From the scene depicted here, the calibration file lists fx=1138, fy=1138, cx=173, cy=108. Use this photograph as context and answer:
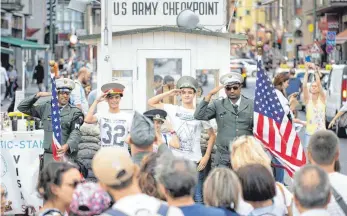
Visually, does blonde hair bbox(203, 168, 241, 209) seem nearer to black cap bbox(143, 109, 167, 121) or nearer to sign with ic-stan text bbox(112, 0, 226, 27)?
black cap bbox(143, 109, 167, 121)

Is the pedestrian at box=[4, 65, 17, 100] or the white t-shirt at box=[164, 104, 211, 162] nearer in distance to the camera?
the white t-shirt at box=[164, 104, 211, 162]

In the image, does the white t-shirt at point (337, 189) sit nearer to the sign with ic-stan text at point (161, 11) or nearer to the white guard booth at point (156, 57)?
the white guard booth at point (156, 57)

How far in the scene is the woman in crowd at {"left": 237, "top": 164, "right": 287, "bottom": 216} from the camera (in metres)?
6.92

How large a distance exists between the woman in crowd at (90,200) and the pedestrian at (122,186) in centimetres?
6

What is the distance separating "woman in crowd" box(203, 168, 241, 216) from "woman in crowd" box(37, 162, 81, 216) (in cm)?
85

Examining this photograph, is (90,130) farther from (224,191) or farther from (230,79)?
(224,191)

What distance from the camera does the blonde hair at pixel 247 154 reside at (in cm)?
810

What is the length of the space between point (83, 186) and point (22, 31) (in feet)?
199

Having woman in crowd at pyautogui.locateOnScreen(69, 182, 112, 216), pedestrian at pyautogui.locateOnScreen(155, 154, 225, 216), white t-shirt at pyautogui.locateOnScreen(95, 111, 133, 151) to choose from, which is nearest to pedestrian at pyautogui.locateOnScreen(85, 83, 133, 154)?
white t-shirt at pyautogui.locateOnScreen(95, 111, 133, 151)

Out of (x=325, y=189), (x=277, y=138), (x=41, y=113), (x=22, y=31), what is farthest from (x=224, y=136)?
(x=22, y=31)

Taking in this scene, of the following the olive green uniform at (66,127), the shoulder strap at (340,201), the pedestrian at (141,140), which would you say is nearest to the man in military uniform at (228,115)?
the olive green uniform at (66,127)

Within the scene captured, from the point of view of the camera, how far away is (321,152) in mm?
7746

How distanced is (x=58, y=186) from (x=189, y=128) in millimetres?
5292

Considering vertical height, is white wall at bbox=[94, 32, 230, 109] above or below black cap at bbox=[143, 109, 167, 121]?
above
